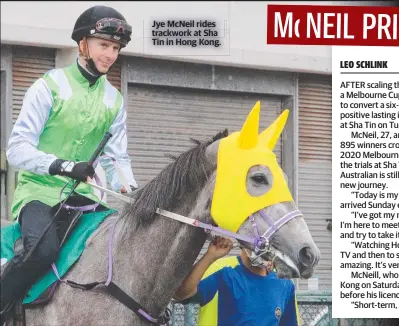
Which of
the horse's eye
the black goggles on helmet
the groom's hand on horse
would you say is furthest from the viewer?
the black goggles on helmet

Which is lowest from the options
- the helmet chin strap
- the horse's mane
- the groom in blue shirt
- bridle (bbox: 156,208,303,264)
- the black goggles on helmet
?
the groom in blue shirt

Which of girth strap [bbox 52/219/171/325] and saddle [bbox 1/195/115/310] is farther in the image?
saddle [bbox 1/195/115/310]

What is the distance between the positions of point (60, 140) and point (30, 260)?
826mm

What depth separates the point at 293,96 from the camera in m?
12.8

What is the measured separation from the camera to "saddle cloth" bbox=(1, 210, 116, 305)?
4.79 m

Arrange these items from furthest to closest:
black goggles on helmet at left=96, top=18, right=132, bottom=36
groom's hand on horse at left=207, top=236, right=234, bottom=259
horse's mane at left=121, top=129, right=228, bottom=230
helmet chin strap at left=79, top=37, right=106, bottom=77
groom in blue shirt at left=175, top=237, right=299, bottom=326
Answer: groom in blue shirt at left=175, top=237, right=299, bottom=326 → helmet chin strap at left=79, top=37, right=106, bottom=77 → black goggles on helmet at left=96, top=18, right=132, bottom=36 → groom's hand on horse at left=207, top=236, right=234, bottom=259 → horse's mane at left=121, top=129, right=228, bottom=230

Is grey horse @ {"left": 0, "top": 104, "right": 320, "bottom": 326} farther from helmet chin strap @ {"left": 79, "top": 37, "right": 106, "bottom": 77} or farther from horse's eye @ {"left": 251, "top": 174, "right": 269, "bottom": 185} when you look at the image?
helmet chin strap @ {"left": 79, "top": 37, "right": 106, "bottom": 77}

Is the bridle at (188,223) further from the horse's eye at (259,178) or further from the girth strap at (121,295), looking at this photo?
the horse's eye at (259,178)

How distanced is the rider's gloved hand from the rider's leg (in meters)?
0.32

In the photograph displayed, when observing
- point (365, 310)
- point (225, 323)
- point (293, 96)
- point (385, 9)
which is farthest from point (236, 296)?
point (293, 96)

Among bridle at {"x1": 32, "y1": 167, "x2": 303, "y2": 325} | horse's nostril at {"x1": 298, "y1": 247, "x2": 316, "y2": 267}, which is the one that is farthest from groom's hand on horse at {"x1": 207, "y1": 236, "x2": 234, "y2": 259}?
horse's nostril at {"x1": 298, "y1": 247, "x2": 316, "y2": 267}

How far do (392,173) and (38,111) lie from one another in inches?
124

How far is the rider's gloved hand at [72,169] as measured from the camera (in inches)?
186

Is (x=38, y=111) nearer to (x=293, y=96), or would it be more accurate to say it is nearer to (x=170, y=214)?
(x=170, y=214)
